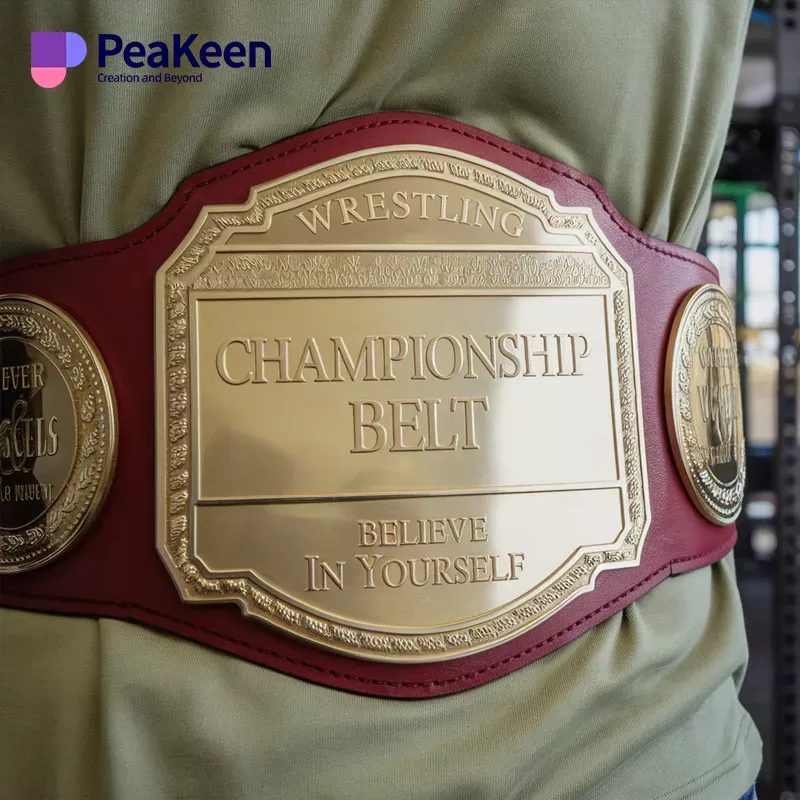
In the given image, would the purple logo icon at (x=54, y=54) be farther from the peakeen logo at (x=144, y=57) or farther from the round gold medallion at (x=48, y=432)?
the round gold medallion at (x=48, y=432)

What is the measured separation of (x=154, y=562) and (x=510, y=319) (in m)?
0.31

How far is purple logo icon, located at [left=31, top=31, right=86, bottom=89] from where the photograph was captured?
510 mm

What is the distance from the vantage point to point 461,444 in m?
0.52

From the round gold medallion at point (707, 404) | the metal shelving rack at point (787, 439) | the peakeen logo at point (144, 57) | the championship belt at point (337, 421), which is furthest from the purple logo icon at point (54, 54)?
the metal shelving rack at point (787, 439)

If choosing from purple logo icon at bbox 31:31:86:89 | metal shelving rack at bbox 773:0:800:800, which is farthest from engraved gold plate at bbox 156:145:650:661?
metal shelving rack at bbox 773:0:800:800

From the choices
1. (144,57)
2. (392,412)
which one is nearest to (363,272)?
(392,412)

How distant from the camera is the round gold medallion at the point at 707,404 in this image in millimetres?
578

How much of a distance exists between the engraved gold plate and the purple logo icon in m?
0.14

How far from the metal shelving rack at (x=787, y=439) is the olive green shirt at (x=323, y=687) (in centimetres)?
69

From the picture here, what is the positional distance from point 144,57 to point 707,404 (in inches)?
19.9

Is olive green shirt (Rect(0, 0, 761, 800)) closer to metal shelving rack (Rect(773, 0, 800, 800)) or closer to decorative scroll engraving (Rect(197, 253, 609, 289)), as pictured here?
decorative scroll engraving (Rect(197, 253, 609, 289))

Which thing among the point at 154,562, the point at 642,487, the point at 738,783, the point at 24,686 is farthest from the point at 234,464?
the point at 738,783

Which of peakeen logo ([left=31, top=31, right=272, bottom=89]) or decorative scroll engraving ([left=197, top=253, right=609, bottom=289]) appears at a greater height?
peakeen logo ([left=31, top=31, right=272, bottom=89])

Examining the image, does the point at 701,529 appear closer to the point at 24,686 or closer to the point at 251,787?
the point at 251,787
